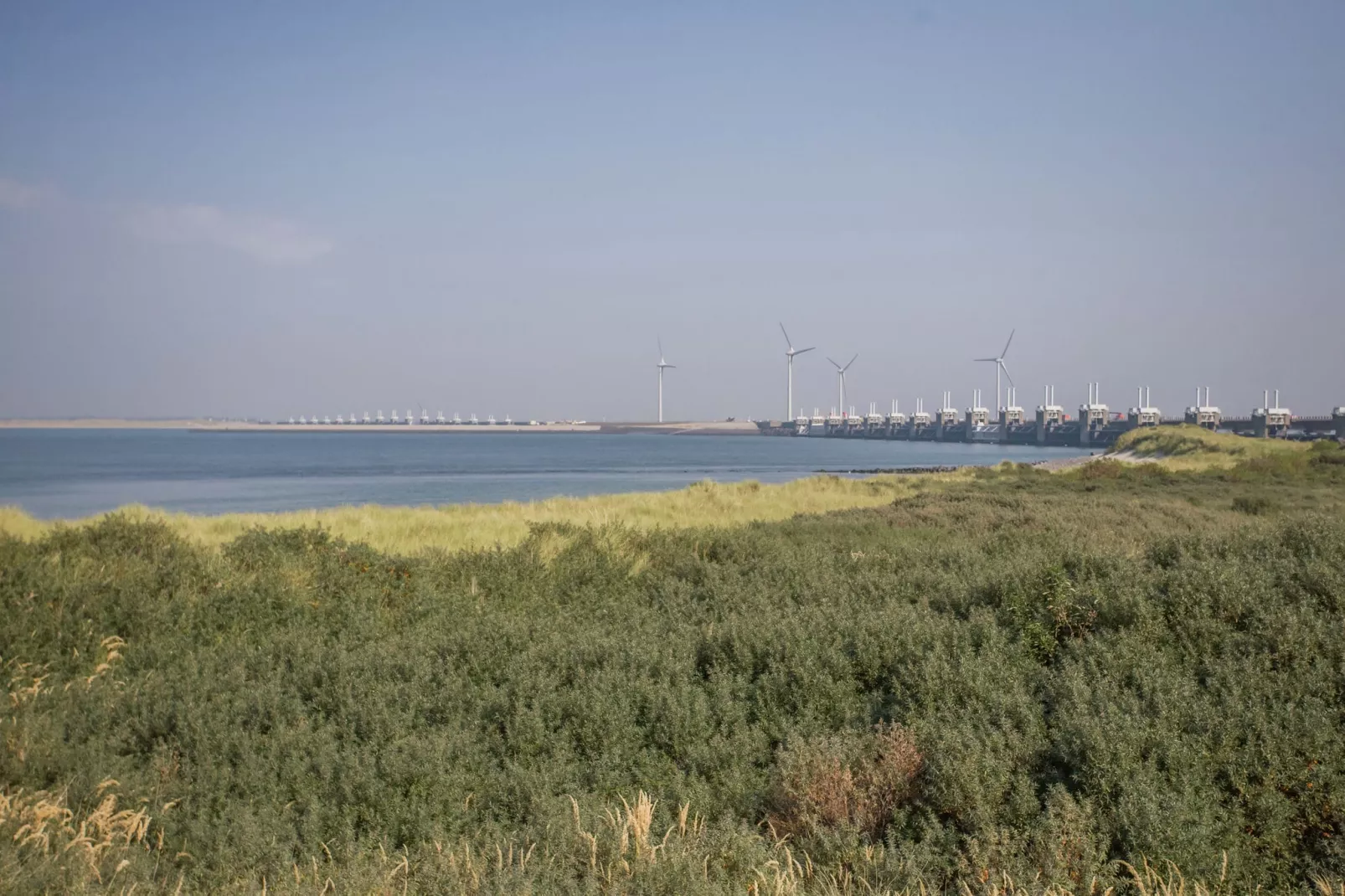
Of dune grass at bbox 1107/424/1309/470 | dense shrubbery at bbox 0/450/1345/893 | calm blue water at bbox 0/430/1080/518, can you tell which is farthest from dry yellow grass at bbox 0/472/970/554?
dune grass at bbox 1107/424/1309/470

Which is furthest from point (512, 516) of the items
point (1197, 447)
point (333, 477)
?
point (1197, 447)

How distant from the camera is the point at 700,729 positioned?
24.8 feet

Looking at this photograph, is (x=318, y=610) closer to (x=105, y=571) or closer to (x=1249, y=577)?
(x=105, y=571)

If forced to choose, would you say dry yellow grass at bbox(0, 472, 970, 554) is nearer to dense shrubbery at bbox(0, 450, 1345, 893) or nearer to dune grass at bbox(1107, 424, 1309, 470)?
dense shrubbery at bbox(0, 450, 1345, 893)

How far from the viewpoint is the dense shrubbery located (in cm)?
535

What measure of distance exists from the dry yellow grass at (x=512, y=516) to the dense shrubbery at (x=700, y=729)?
6.48 m

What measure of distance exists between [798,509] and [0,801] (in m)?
27.9

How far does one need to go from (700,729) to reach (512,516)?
809 inches

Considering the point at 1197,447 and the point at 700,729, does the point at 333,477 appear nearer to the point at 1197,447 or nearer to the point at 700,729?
the point at 1197,447

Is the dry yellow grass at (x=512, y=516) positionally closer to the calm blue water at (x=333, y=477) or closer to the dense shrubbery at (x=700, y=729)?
the dense shrubbery at (x=700, y=729)

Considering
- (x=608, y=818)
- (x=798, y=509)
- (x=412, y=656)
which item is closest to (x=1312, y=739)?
(x=608, y=818)

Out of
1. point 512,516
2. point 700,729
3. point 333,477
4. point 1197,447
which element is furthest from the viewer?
point 1197,447

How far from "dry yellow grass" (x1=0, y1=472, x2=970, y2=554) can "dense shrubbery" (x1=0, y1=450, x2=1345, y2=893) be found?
→ 21.3ft

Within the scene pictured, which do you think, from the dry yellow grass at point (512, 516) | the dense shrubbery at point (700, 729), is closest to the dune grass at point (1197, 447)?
the dry yellow grass at point (512, 516)
